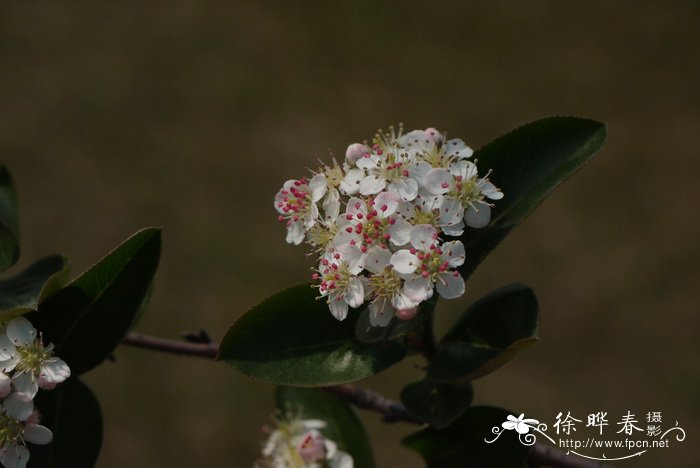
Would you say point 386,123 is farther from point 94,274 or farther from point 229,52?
point 94,274

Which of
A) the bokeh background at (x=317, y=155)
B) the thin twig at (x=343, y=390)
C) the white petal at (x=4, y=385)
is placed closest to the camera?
the white petal at (x=4, y=385)

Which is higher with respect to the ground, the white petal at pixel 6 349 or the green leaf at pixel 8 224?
the green leaf at pixel 8 224

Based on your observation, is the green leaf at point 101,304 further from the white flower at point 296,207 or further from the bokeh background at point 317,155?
the bokeh background at point 317,155

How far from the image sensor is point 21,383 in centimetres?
80

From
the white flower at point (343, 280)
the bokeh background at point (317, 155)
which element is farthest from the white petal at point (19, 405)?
the bokeh background at point (317, 155)

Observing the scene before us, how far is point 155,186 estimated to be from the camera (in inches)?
121

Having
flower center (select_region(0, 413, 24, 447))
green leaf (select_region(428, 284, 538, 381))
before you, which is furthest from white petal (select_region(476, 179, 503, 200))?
flower center (select_region(0, 413, 24, 447))

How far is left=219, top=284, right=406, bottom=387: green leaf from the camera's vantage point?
2.77ft

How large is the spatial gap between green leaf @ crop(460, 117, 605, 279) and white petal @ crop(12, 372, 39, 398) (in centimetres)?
46

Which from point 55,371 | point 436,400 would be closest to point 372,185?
point 436,400

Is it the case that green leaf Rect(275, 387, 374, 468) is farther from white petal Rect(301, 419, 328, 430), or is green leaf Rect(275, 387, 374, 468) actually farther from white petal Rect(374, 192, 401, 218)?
white petal Rect(374, 192, 401, 218)

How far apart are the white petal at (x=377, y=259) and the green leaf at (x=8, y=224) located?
0.42 m

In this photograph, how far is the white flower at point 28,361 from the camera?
2.61ft

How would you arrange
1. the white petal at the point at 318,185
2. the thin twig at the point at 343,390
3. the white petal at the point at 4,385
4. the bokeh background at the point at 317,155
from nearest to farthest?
the white petal at the point at 4,385, the white petal at the point at 318,185, the thin twig at the point at 343,390, the bokeh background at the point at 317,155
